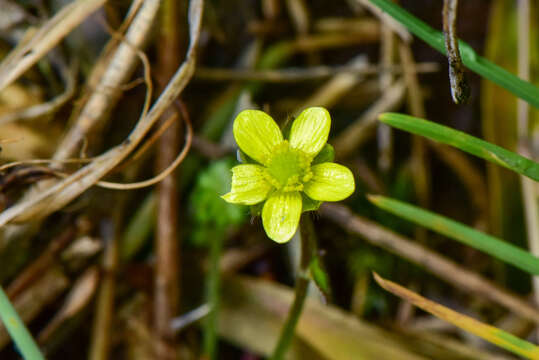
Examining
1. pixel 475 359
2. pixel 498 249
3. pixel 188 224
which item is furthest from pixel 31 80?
pixel 475 359

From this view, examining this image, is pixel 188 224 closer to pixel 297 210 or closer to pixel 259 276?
pixel 259 276

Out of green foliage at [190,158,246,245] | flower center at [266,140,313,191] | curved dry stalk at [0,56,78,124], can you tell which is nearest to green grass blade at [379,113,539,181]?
flower center at [266,140,313,191]

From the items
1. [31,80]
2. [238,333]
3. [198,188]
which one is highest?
[31,80]

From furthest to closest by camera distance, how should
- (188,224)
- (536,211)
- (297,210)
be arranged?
(188,224)
(536,211)
(297,210)

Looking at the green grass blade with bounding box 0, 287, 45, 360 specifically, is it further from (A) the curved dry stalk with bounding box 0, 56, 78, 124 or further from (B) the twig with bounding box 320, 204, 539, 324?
(B) the twig with bounding box 320, 204, 539, 324

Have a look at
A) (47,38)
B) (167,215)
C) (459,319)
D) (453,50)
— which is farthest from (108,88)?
(459,319)

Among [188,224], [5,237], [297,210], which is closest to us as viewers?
[297,210]

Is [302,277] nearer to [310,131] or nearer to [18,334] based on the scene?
[310,131]
